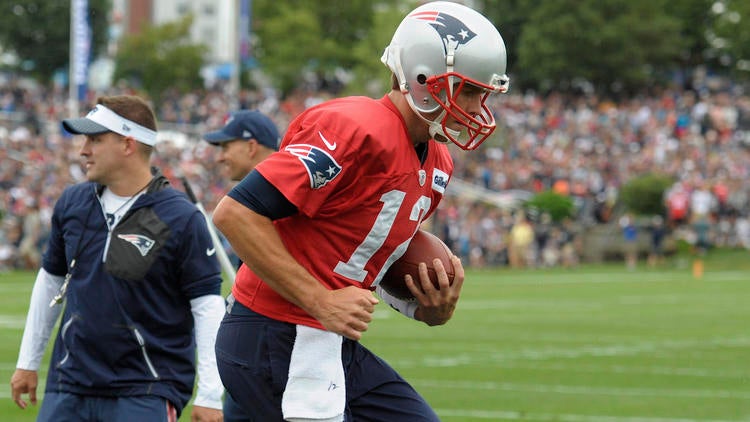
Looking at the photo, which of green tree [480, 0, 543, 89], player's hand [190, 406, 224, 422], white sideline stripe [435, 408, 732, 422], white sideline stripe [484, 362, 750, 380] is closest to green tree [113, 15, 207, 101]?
green tree [480, 0, 543, 89]

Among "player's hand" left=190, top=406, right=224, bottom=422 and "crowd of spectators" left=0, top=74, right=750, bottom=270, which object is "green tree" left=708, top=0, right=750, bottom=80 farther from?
"player's hand" left=190, top=406, right=224, bottom=422

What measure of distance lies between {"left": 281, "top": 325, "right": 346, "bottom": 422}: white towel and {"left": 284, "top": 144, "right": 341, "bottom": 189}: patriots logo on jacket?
0.49m

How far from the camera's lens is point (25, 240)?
26266mm

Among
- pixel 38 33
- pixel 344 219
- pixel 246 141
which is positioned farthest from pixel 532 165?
pixel 38 33

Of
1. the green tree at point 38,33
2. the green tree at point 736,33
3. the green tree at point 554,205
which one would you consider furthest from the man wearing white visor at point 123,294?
the green tree at point 38,33

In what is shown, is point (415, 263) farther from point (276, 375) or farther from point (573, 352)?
point (573, 352)

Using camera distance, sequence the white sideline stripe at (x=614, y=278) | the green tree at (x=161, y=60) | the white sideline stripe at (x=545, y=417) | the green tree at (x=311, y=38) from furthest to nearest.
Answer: the green tree at (x=311, y=38), the green tree at (x=161, y=60), the white sideline stripe at (x=614, y=278), the white sideline stripe at (x=545, y=417)

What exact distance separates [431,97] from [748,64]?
49.7 metres

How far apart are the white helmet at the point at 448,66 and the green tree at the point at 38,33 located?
6258cm

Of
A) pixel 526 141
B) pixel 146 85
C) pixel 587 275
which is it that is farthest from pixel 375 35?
pixel 587 275

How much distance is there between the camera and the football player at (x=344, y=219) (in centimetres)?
401

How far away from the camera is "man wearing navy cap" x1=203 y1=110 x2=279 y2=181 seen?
290 inches

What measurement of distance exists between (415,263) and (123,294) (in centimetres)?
145

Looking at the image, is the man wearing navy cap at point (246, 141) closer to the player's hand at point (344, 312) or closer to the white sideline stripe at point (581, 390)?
the player's hand at point (344, 312)
